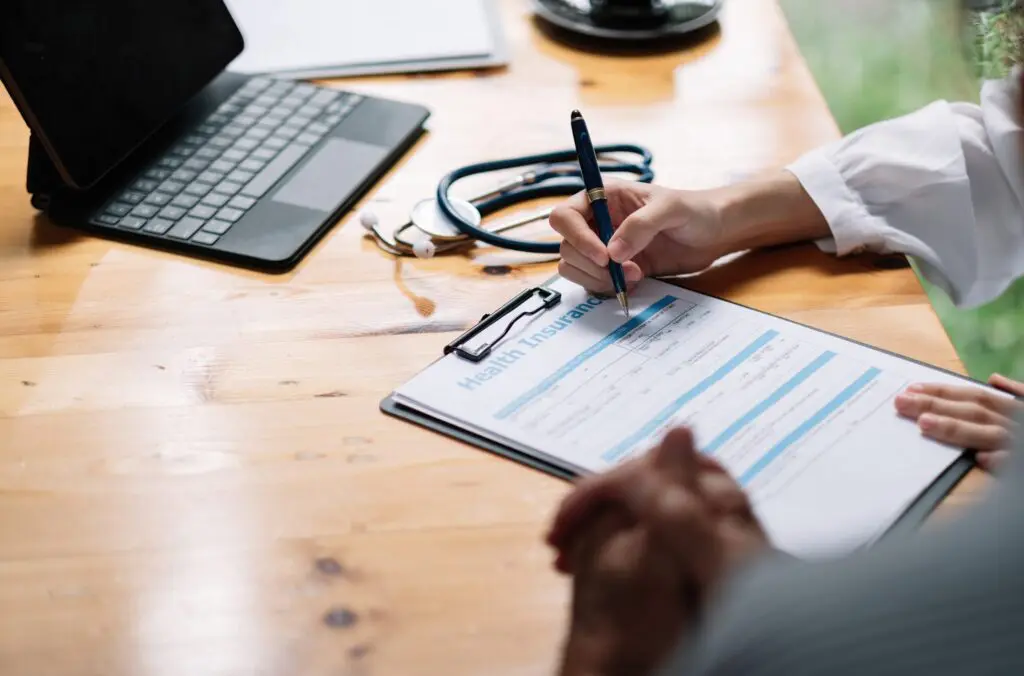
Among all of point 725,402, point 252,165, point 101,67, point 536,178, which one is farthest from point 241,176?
point 725,402

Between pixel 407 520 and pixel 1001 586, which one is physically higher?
pixel 1001 586

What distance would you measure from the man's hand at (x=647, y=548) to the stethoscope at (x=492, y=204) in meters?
0.45

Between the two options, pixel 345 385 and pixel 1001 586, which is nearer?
pixel 1001 586

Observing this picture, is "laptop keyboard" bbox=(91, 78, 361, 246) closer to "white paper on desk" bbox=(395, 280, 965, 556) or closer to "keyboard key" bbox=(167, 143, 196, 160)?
"keyboard key" bbox=(167, 143, 196, 160)

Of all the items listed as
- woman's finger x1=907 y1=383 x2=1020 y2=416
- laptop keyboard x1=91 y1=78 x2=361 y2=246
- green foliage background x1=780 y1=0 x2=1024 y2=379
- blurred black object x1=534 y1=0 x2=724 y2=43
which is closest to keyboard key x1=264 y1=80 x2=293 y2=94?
laptop keyboard x1=91 y1=78 x2=361 y2=246

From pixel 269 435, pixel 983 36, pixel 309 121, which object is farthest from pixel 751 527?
pixel 983 36

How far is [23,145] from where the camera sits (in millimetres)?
1133

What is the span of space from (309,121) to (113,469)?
1.58 ft

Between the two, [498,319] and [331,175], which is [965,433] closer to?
[498,319]

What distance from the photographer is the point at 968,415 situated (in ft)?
2.35

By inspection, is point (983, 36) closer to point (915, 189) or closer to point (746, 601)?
point (915, 189)

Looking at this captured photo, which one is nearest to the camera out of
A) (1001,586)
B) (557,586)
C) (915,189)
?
(1001,586)

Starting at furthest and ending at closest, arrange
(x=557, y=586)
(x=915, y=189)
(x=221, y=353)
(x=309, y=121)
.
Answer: (x=309, y=121) → (x=915, y=189) → (x=221, y=353) → (x=557, y=586)

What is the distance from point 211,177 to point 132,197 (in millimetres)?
72
